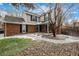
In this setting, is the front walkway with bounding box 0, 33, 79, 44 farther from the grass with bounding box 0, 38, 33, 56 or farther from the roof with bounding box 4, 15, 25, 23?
the roof with bounding box 4, 15, 25, 23

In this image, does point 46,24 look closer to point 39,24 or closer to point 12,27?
point 39,24

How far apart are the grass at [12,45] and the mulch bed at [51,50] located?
0.18 feet

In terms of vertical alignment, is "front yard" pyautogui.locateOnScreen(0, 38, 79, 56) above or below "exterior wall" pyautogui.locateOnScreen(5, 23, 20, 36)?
below

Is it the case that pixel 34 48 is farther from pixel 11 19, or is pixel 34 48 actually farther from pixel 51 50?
pixel 11 19

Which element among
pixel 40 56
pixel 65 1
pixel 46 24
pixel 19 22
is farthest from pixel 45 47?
pixel 65 1

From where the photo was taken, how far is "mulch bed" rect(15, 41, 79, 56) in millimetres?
2225

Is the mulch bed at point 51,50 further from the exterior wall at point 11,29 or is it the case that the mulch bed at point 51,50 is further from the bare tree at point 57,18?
the exterior wall at point 11,29

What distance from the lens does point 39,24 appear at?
232cm

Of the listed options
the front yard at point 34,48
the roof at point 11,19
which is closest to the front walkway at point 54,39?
the front yard at point 34,48

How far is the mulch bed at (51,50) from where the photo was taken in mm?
2225

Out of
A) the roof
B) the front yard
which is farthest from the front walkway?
the roof

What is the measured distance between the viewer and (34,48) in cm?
228

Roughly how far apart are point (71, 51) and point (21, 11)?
84cm

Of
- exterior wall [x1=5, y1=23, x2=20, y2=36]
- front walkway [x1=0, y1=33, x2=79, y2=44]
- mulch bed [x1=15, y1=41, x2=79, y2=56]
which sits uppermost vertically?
exterior wall [x1=5, y1=23, x2=20, y2=36]
